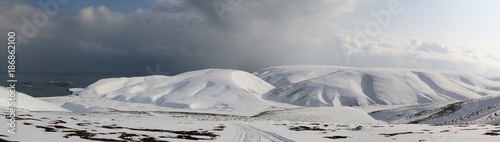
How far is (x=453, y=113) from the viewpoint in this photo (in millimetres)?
89812

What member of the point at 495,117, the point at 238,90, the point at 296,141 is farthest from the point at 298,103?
the point at 296,141

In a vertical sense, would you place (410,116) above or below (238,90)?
below

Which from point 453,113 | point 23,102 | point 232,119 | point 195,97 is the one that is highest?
point 195,97

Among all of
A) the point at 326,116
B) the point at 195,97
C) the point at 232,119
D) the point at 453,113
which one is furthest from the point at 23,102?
the point at 453,113

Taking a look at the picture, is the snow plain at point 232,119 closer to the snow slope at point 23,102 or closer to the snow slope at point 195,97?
the snow slope at point 195,97

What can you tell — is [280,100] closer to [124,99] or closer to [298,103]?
[298,103]

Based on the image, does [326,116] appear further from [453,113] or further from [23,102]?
[23,102]

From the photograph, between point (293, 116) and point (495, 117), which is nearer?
point (495, 117)

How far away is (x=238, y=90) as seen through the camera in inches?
7431

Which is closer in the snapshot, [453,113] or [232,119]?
[232,119]

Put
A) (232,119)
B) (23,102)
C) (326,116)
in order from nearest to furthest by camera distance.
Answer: (232,119)
(23,102)
(326,116)

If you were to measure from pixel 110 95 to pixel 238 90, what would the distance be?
223 ft

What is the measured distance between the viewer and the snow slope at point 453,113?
7819 centimetres

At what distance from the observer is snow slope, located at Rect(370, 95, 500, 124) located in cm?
7819
